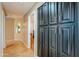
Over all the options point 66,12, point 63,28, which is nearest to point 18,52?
point 63,28

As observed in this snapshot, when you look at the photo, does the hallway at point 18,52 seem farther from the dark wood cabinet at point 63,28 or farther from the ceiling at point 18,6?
the dark wood cabinet at point 63,28

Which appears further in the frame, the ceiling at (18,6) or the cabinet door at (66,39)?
the ceiling at (18,6)

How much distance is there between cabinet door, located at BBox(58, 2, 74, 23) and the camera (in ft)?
6.49

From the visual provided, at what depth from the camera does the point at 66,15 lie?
2143mm

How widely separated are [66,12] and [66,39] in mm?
467

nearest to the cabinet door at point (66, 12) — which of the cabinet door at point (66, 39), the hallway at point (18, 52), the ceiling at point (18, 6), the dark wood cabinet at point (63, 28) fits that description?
the dark wood cabinet at point (63, 28)

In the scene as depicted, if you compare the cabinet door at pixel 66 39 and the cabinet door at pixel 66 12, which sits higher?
the cabinet door at pixel 66 12

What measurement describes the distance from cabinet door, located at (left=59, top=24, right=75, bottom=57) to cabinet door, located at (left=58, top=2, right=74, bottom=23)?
4.3 inches

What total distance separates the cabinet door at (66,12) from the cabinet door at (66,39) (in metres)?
0.11

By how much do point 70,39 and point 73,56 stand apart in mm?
273

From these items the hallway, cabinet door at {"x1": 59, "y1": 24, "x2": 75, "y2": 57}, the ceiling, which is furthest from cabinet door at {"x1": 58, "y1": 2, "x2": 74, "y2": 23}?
the hallway

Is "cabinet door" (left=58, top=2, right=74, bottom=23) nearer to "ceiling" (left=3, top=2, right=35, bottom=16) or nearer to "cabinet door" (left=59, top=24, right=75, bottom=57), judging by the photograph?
"cabinet door" (left=59, top=24, right=75, bottom=57)

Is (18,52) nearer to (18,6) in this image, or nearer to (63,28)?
(18,6)

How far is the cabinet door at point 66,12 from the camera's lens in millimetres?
1979
